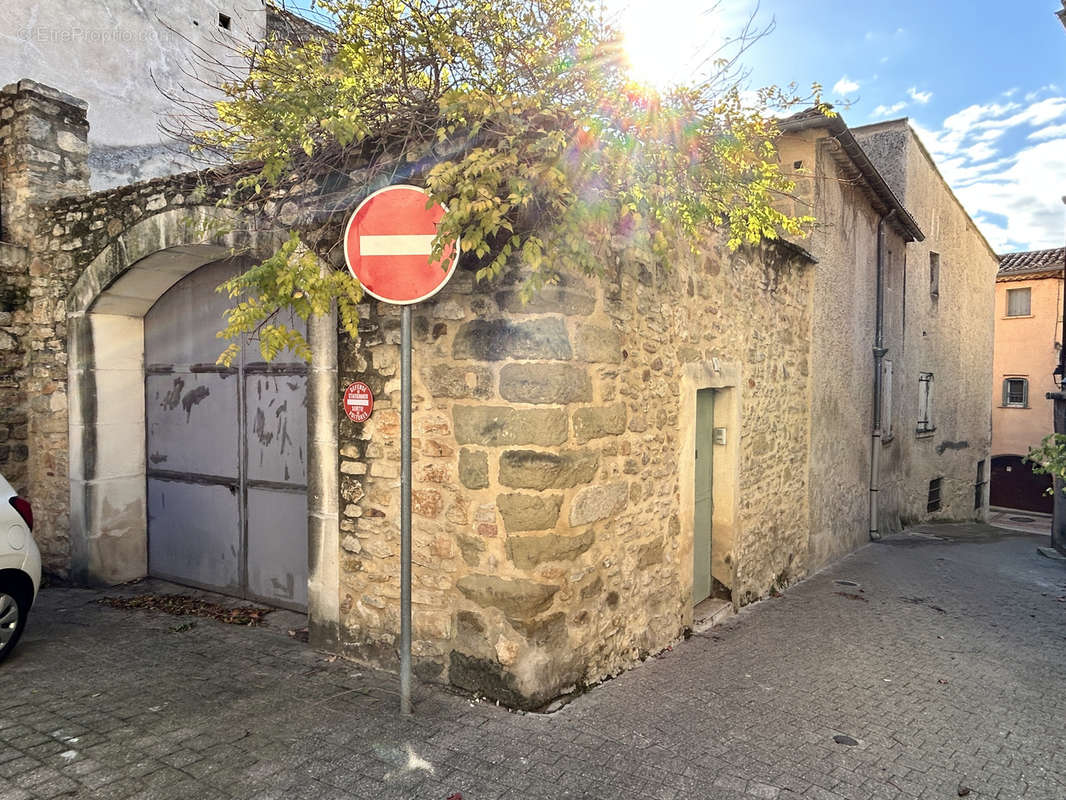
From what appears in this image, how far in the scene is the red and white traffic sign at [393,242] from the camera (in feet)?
11.0

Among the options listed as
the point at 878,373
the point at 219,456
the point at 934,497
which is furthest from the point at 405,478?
the point at 934,497

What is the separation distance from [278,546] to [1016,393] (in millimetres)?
24533

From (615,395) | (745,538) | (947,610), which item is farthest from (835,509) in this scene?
(615,395)

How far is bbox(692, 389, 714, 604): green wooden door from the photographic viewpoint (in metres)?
5.59

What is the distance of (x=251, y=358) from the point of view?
5484mm

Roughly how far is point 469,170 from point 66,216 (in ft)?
14.7

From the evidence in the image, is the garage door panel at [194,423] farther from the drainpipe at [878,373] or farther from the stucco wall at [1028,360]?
the stucco wall at [1028,360]

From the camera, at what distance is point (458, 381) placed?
3832mm

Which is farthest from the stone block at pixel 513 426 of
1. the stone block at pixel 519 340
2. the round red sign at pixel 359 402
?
the round red sign at pixel 359 402

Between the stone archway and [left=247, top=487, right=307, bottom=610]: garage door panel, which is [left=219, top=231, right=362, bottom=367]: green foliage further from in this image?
[left=247, top=487, right=307, bottom=610]: garage door panel

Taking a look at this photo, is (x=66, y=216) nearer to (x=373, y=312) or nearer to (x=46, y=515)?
(x=46, y=515)

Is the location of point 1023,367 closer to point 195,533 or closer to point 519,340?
point 519,340

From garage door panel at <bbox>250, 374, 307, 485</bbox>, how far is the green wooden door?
9.73 ft

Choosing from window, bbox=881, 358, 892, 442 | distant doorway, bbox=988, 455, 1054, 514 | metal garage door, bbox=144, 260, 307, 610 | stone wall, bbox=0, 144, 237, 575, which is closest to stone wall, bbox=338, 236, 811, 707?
metal garage door, bbox=144, 260, 307, 610
